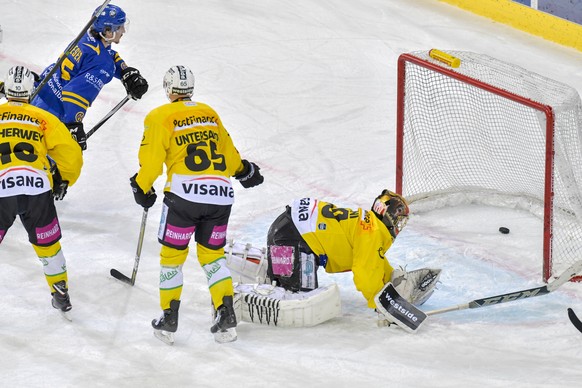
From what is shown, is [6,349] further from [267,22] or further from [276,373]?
[267,22]

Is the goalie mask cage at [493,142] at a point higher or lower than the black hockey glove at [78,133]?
higher

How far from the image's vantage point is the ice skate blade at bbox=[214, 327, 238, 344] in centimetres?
475

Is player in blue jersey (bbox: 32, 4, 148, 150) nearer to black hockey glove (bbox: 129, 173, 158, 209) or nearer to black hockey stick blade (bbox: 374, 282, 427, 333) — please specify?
black hockey glove (bbox: 129, 173, 158, 209)

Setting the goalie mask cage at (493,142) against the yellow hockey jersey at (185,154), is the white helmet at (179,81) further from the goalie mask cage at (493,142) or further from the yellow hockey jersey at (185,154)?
the goalie mask cage at (493,142)

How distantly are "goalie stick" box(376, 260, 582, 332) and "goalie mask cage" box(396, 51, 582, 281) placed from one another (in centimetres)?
40

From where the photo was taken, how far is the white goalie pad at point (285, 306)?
4.84m

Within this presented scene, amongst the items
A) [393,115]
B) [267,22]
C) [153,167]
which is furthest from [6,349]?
[267,22]

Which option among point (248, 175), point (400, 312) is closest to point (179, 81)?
point (248, 175)

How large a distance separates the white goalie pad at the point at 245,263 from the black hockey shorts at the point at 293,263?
4.3 inches

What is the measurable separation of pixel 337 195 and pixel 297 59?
2.01 meters

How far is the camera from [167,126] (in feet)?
15.3

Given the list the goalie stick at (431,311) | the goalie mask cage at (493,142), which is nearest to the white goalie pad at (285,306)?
the goalie stick at (431,311)

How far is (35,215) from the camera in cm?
482

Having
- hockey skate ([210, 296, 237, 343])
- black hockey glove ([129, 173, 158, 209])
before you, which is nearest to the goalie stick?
hockey skate ([210, 296, 237, 343])
